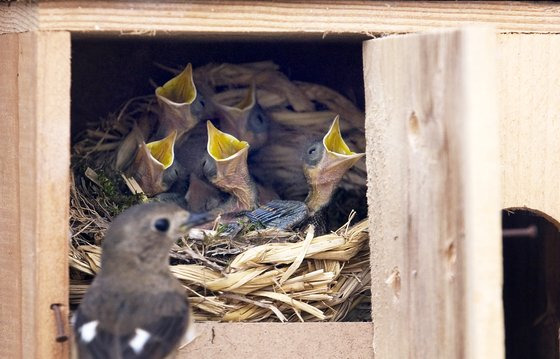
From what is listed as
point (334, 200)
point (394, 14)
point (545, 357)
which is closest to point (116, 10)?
point (394, 14)

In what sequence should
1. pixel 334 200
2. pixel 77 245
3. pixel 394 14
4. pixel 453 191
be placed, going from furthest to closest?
1. pixel 334 200
2. pixel 77 245
3. pixel 394 14
4. pixel 453 191

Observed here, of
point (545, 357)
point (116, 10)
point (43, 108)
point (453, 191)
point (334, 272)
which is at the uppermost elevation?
point (116, 10)

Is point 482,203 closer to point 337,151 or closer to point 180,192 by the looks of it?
point 337,151

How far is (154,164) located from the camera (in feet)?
10.7

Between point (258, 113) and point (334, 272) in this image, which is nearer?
point (334, 272)

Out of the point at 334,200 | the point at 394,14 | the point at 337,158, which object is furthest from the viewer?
the point at 334,200

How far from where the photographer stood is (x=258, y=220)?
3256 mm

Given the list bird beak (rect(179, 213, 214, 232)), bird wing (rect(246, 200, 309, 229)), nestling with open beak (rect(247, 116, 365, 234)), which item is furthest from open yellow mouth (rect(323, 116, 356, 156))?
bird beak (rect(179, 213, 214, 232))

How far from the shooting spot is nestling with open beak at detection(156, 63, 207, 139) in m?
3.37

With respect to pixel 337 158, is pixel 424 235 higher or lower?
lower

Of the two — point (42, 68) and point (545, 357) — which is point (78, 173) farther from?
point (545, 357)

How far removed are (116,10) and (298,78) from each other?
134 cm

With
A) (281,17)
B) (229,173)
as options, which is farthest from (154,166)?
(281,17)

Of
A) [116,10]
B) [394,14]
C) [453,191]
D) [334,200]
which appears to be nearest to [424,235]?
[453,191]
